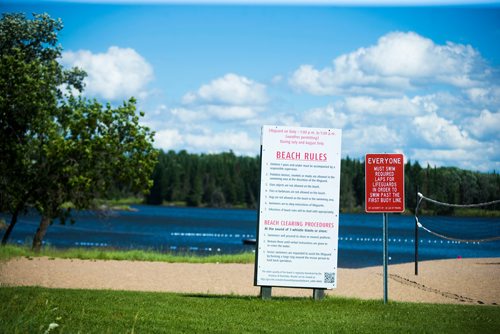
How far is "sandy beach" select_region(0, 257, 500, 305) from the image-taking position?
1623 cm

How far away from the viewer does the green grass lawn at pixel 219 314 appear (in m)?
10.0

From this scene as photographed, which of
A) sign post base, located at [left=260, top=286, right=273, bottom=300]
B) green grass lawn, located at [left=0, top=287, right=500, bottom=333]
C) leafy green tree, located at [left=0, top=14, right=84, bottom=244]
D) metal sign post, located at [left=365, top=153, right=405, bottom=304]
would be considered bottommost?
green grass lawn, located at [left=0, top=287, right=500, bottom=333]

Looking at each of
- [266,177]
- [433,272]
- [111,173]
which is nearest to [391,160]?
[266,177]

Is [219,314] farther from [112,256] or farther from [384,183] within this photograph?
[112,256]

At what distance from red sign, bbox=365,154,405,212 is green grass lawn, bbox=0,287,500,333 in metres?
1.79

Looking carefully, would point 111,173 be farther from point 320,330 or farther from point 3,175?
point 320,330

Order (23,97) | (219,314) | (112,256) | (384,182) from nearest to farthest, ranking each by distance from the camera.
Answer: (219,314) < (384,182) < (112,256) < (23,97)

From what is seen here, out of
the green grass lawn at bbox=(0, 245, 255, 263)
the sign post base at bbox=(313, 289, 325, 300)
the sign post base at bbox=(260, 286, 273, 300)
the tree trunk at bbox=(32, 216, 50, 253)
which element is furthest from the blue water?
the sign post base at bbox=(313, 289, 325, 300)

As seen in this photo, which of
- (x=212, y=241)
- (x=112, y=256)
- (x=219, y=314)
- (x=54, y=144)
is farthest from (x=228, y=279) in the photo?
(x=212, y=241)

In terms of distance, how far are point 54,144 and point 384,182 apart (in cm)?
1541

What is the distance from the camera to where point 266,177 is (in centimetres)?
1365

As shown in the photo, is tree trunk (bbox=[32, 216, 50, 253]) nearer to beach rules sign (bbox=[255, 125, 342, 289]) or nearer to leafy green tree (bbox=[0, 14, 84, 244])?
leafy green tree (bbox=[0, 14, 84, 244])

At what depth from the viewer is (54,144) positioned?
85.5ft

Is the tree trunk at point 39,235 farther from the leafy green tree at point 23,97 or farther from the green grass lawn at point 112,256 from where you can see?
the green grass lawn at point 112,256
